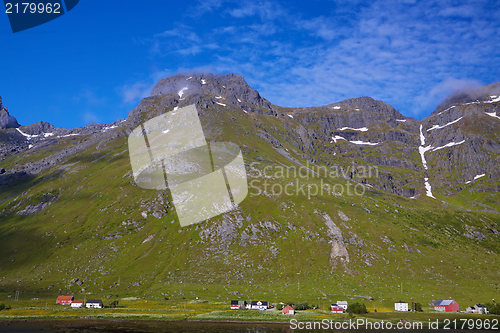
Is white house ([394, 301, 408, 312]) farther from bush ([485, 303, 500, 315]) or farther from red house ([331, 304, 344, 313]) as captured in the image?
bush ([485, 303, 500, 315])

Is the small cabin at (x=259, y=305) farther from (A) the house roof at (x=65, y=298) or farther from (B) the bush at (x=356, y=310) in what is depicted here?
(A) the house roof at (x=65, y=298)

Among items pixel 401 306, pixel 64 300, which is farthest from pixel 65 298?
pixel 401 306

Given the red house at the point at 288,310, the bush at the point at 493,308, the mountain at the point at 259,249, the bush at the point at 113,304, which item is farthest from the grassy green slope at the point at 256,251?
the red house at the point at 288,310

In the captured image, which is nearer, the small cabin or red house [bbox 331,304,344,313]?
red house [bbox 331,304,344,313]

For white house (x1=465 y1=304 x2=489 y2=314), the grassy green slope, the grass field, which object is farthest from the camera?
the grassy green slope

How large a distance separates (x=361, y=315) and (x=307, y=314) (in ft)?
48.5

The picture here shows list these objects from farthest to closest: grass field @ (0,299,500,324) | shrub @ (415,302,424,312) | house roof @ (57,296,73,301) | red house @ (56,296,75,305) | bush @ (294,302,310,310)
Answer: house roof @ (57,296,73,301) < red house @ (56,296,75,305) < shrub @ (415,302,424,312) < bush @ (294,302,310,310) < grass field @ (0,299,500,324)

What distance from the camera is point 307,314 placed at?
91000 mm

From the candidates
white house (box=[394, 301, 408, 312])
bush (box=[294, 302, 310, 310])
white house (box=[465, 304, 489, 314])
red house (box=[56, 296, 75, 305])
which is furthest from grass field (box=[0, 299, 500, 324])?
white house (box=[465, 304, 489, 314])

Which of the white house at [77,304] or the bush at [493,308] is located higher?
the bush at [493,308]

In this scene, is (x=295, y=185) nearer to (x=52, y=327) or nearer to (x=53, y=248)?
(x=53, y=248)

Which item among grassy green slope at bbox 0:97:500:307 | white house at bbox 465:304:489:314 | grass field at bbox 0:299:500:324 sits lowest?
grass field at bbox 0:299:500:324

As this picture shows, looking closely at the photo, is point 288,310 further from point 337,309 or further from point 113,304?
point 113,304

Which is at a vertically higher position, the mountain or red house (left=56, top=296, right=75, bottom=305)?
the mountain
